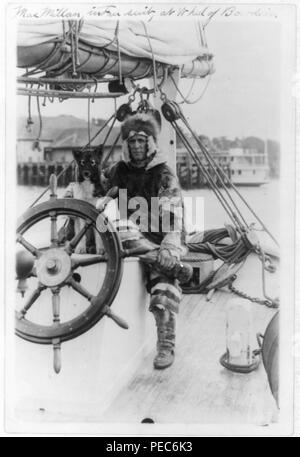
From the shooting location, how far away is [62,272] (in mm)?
2000

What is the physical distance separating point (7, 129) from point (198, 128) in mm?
651

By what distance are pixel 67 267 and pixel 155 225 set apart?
0.33m

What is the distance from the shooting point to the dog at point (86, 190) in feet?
6.58

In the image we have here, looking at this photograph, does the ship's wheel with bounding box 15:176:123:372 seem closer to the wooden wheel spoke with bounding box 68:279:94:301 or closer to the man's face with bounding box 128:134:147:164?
the wooden wheel spoke with bounding box 68:279:94:301

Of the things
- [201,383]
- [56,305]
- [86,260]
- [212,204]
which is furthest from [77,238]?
[201,383]

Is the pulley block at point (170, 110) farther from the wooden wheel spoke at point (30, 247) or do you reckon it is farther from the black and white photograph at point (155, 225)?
the wooden wheel spoke at point (30, 247)

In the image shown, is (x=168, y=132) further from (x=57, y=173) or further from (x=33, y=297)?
(x=33, y=297)

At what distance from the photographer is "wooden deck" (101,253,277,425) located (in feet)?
6.61

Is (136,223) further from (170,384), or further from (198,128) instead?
(170,384)

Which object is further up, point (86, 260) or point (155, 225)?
point (155, 225)

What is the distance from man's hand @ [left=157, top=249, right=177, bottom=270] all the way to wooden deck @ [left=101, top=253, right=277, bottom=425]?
130 mm

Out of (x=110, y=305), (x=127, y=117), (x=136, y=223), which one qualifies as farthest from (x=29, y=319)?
(x=127, y=117)

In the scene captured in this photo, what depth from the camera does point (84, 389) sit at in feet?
6.59
